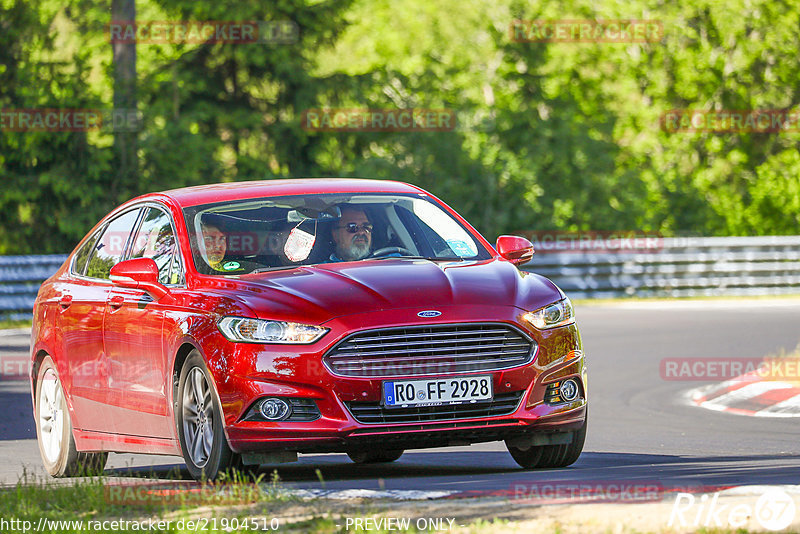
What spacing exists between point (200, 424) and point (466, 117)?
2931 cm

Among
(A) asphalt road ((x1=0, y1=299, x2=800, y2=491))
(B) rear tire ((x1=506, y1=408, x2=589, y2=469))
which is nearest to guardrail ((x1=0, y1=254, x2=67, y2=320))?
(A) asphalt road ((x1=0, y1=299, x2=800, y2=491))

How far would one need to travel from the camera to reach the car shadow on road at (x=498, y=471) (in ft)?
24.9

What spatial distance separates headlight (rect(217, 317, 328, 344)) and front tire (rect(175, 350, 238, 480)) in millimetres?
256

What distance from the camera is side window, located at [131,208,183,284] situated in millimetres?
8906

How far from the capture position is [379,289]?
8039 millimetres

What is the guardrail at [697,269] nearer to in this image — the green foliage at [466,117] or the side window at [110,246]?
the green foliage at [466,117]

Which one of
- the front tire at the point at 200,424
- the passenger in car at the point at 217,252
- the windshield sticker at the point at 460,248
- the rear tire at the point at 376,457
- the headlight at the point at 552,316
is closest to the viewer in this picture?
the front tire at the point at 200,424

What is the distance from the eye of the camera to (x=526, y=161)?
117 feet

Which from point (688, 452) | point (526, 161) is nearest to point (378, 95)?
point (526, 161)

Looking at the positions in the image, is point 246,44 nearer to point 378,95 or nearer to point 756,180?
point 378,95

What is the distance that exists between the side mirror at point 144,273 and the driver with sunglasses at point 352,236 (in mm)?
1002

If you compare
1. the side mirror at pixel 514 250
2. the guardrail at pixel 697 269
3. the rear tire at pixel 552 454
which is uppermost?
the side mirror at pixel 514 250

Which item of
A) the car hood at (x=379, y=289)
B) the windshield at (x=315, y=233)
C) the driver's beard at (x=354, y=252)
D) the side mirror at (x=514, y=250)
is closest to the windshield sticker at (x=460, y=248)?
the windshield at (x=315, y=233)

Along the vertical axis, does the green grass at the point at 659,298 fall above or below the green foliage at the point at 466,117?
below
